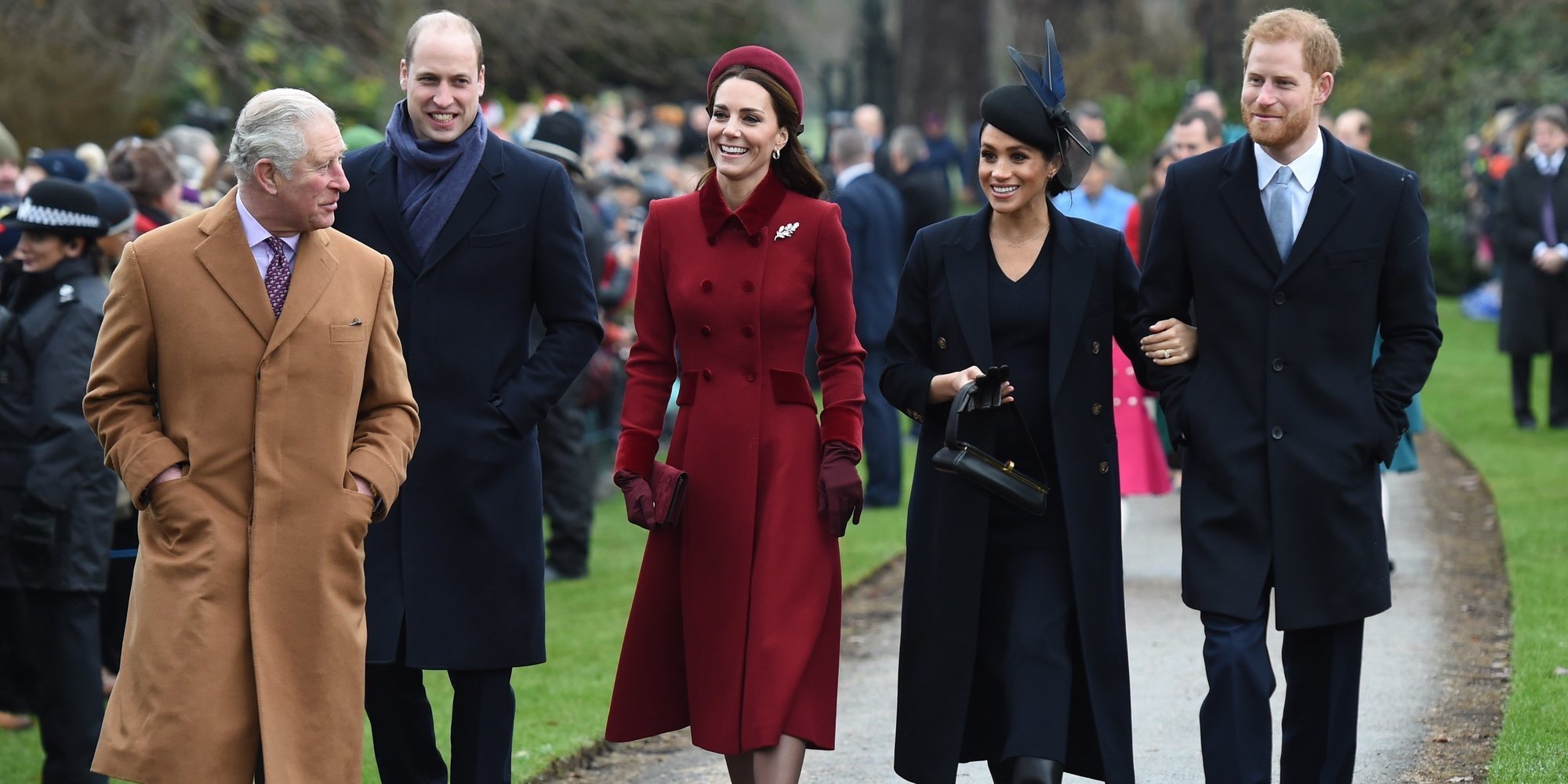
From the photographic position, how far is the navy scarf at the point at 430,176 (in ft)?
18.1

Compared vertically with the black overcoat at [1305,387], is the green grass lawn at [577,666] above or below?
below

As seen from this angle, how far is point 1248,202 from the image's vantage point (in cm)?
543

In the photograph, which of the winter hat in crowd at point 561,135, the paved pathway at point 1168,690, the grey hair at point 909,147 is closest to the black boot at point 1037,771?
the paved pathway at point 1168,690

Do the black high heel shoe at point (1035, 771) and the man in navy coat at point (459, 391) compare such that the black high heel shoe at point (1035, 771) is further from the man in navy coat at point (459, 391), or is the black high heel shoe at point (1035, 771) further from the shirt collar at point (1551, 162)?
the shirt collar at point (1551, 162)

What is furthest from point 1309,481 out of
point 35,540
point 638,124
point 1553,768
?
point 638,124

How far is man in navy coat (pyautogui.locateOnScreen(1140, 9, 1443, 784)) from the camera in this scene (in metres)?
5.33

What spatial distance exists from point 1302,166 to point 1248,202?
0.17 meters

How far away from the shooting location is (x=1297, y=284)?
5.34m

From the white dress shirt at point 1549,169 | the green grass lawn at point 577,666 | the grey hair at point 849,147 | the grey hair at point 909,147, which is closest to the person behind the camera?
the green grass lawn at point 577,666

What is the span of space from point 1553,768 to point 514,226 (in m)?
3.50

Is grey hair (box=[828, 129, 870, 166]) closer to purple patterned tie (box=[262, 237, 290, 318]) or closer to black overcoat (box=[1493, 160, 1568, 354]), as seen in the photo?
black overcoat (box=[1493, 160, 1568, 354])

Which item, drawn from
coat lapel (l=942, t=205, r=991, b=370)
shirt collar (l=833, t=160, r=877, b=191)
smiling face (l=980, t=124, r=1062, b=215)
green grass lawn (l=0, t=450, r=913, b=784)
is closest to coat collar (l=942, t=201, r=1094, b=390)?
coat lapel (l=942, t=205, r=991, b=370)

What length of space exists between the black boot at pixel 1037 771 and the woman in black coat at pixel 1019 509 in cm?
6

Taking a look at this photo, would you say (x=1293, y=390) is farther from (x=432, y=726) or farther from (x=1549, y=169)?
(x=1549, y=169)
